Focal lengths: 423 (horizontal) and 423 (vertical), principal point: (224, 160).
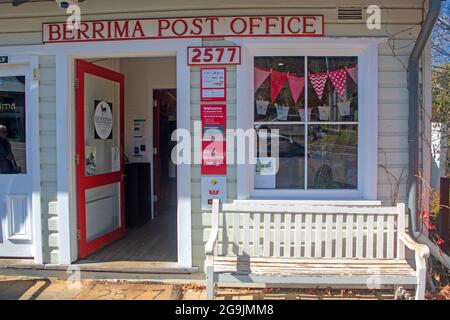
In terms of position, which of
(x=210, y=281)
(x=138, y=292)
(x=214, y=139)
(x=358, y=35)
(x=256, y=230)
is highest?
(x=358, y=35)

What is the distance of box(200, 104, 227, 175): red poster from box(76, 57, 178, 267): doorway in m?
1.24

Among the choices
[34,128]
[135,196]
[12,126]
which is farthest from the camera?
[135,196]

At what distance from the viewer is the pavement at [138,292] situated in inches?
162

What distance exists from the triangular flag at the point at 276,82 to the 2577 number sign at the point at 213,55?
1.38 ft

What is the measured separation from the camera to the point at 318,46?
4.29 m

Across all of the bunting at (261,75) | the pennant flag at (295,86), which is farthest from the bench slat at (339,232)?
the bunting at (261,75)

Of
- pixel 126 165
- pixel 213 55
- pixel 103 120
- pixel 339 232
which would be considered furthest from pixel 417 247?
pixel 126 165

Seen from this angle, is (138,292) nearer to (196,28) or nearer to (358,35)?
(196,28)

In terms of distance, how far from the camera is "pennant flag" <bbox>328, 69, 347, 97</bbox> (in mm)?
4414

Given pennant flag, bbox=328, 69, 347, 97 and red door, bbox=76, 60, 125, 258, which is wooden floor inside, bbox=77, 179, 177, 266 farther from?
pennant flag, bbox=328, 69, 347, 97

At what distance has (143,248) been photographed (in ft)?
17.2

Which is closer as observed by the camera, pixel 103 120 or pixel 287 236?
pixel 287 236

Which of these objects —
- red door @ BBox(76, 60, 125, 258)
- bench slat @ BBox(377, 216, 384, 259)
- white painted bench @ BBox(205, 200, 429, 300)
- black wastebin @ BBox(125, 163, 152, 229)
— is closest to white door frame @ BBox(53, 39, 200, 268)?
red door @ BBox(76, 60, 125, 258)

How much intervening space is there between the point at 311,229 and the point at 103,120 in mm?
2879
